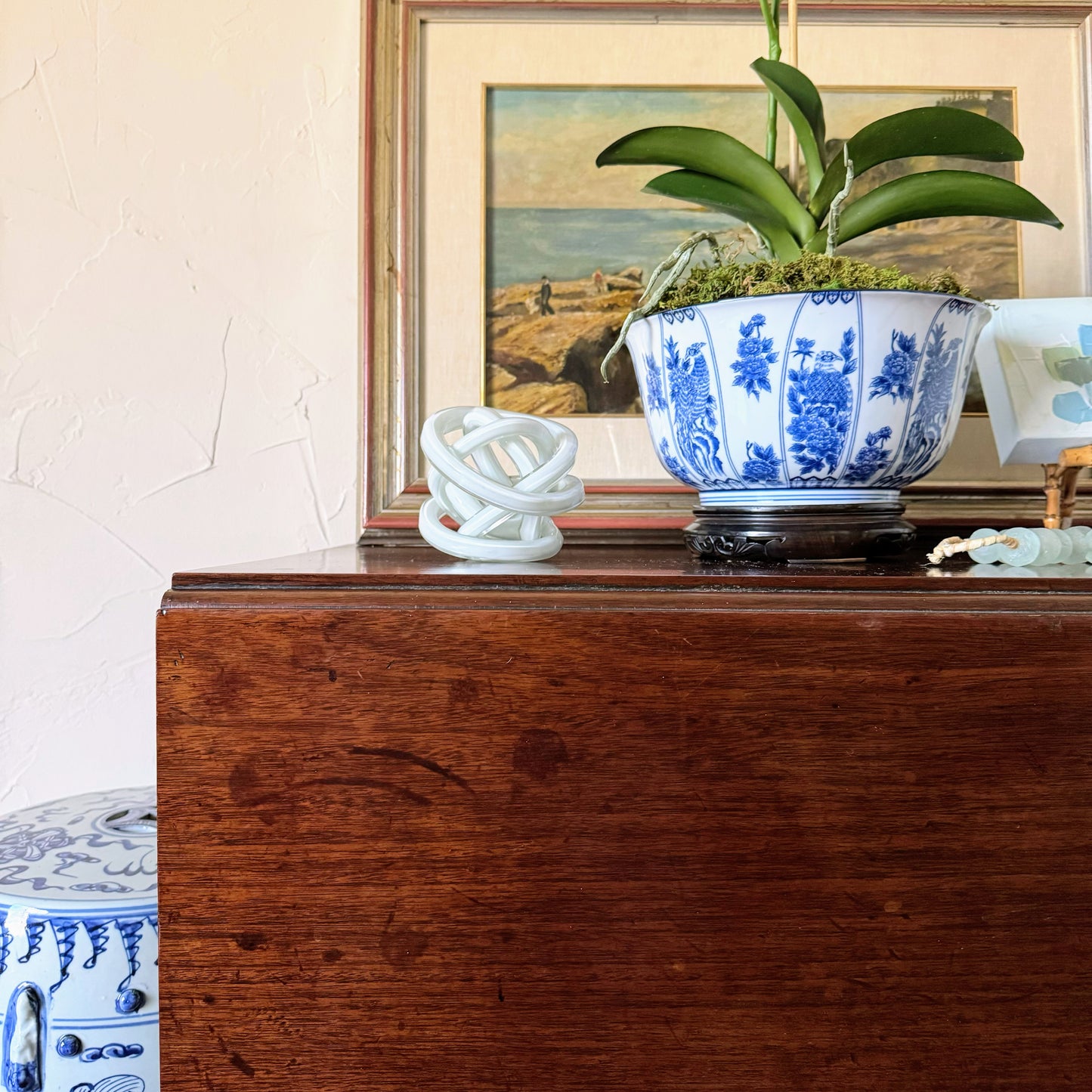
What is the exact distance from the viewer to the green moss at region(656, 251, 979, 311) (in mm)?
557

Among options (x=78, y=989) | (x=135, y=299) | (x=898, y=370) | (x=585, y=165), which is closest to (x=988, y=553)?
(x=898, y=370)

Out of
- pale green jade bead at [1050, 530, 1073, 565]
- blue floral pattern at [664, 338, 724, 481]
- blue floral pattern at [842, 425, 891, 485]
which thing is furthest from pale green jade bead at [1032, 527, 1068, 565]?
blue floral pattern at [664, 338, 724, 481]

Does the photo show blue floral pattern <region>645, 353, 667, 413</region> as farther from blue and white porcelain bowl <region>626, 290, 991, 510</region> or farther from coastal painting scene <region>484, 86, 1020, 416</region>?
coastal painting scene <region>484, 86, 1020, 416</region>

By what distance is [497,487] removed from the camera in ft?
1.75

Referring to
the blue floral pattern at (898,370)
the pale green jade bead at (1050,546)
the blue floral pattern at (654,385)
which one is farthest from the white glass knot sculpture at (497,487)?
the pale green jade bead at (1050,546)

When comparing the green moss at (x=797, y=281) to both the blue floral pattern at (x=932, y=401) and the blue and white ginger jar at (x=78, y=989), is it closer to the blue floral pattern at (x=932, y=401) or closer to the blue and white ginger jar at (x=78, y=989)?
the blue floral pattern at (x=932, y=401)

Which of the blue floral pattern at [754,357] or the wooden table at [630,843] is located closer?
the wooden table at [630,843]

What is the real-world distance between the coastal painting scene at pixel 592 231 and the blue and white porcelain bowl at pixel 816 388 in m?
0.26

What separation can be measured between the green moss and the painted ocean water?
0.28 m

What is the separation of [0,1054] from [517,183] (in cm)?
83

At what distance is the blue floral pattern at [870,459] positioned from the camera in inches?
22.1

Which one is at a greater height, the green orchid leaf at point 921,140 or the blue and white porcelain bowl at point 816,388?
the green orchid leaf at point 921,140

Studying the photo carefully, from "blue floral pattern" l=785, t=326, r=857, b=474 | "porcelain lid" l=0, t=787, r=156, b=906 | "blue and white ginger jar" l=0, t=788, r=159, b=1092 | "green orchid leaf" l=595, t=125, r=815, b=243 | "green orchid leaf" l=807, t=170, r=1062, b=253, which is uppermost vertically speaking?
"green orchid leaf" l=595, t=125, r=815, b=243

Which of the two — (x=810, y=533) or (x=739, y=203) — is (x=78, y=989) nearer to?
(x=810, y=533)
